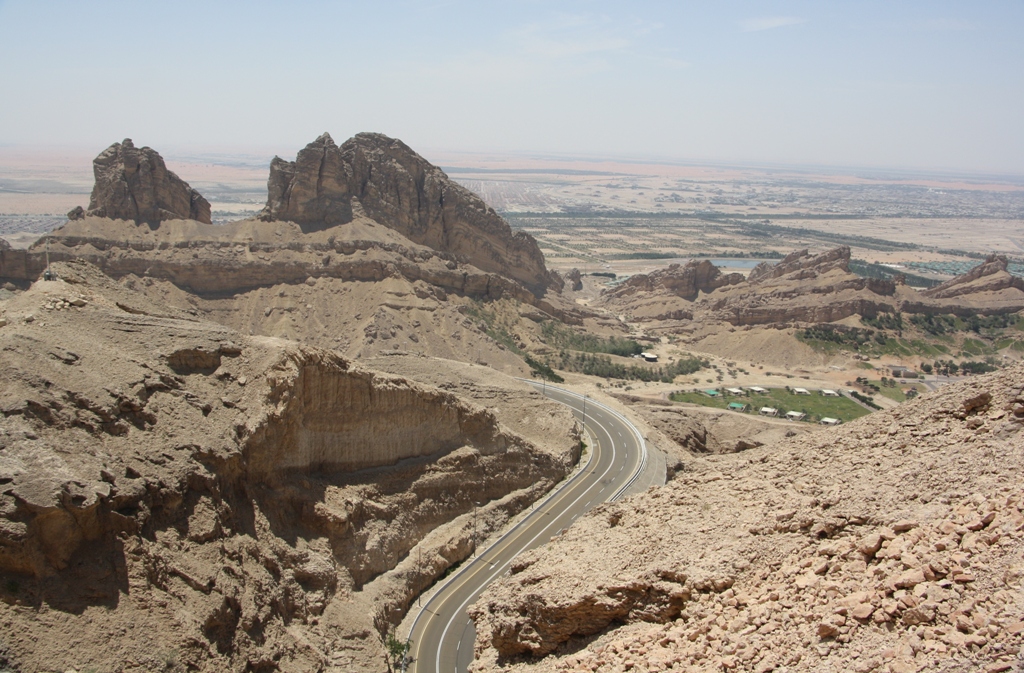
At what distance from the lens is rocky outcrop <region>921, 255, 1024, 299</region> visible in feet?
398

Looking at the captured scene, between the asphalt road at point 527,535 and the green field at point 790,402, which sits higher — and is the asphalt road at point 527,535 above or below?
above

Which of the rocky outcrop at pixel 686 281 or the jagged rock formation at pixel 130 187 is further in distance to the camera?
the rocky outcrop at pixel 686 281

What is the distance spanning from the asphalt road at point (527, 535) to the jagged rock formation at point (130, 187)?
52.3m

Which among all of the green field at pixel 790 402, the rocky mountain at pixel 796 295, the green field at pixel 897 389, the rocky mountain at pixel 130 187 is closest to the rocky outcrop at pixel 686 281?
the rocky mountain at pixel 796 295

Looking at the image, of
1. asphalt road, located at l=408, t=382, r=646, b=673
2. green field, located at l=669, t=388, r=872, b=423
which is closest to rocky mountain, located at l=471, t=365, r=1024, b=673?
asphalt road, located at l=408, t=382, r=646, b=673

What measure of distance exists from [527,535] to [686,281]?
9767 cm

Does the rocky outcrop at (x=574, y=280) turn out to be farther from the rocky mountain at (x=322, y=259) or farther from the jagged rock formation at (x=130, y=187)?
the jagged rock formation at (x=130, y=187)

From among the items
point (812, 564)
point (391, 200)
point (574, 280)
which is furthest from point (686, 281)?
point (812, 564)

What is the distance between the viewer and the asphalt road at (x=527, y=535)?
30.0 meters

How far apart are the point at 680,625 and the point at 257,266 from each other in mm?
69854

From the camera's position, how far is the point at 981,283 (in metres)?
122

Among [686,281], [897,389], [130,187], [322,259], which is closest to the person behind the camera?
[130,187]

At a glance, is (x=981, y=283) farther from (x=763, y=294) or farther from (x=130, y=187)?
(x=130, y=187)

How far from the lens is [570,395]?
6469 centimetres
